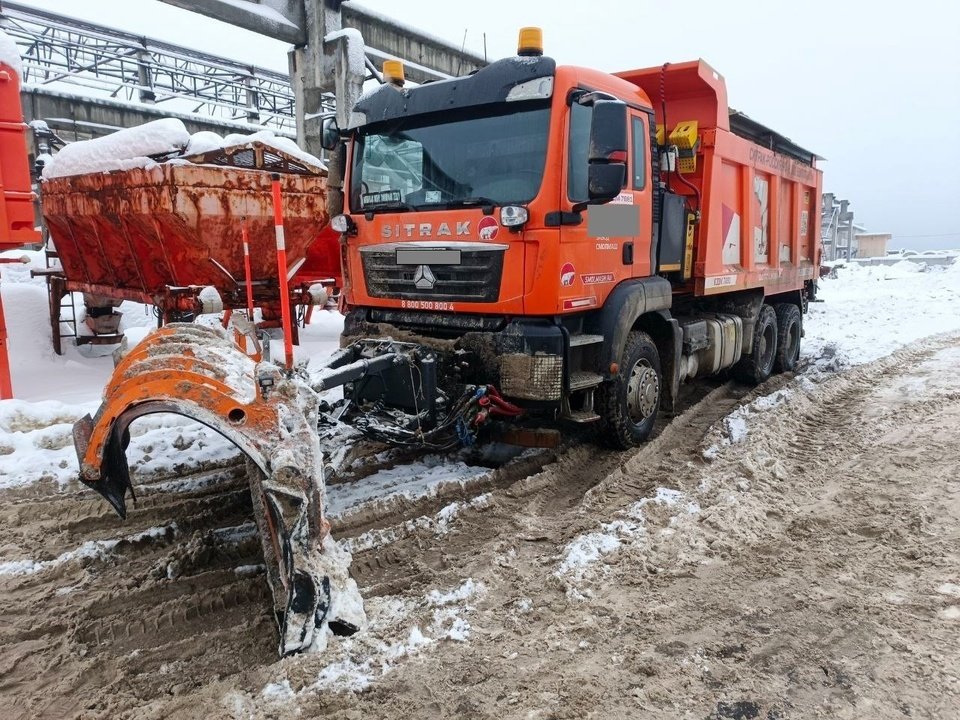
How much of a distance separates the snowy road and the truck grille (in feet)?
4.33

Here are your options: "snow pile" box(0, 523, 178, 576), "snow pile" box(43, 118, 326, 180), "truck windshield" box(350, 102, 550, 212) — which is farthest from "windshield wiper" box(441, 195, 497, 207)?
"snow pile" box(43, 118, 326, 180)

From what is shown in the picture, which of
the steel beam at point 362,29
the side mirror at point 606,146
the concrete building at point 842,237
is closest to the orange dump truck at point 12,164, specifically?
the steel beam at point 362,29

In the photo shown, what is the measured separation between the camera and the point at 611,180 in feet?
14.4

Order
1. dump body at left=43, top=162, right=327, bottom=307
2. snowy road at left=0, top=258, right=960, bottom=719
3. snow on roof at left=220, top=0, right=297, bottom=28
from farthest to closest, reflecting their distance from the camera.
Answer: snow on roof at left=220, top=0, right=297, bottom=28 < dump body at left=43, top=162, right=327, bottom=307 < snowy road at left=0, top=258, right=960, bottom=719

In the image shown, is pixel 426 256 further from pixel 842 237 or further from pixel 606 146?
pixel 842 237

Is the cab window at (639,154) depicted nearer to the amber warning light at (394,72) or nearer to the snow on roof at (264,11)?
the amber warning light at (394,72)

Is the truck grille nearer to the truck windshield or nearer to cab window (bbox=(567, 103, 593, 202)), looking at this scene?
the truck windshield

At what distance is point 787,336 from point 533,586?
703cm

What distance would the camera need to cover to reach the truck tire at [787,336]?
8930 millimetres

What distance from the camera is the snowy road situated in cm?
259

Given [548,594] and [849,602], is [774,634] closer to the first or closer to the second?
[849,602]

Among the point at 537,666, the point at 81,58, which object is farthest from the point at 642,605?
the point at 81,58

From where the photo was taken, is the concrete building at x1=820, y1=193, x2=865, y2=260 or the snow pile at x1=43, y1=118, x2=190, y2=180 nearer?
the snow pile at x1=43, y1=118, x2=190, y2=180

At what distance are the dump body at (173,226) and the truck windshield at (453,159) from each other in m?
2.56
